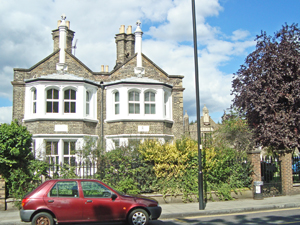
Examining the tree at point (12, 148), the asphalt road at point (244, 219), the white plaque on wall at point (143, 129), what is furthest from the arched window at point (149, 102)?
the asphalt road at point (244, 219)

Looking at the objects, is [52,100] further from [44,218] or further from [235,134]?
[44,218]

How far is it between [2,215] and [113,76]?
11802mm

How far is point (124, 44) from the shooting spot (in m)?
23.9

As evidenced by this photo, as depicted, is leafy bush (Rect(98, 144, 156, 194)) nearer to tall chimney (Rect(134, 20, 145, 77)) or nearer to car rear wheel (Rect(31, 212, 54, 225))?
car rear wheel (Rect(31, 212, 54, 225))

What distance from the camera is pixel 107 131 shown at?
19.9 meters

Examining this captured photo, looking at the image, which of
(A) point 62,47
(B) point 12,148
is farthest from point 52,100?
(B) point 12,148

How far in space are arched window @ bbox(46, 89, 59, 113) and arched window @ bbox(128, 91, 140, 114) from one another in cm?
458

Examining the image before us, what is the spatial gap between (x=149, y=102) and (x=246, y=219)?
11.6 metres

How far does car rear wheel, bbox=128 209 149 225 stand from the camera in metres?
8.55

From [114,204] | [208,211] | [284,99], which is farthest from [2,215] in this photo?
[284,99]

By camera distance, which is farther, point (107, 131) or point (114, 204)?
point (107, 131)

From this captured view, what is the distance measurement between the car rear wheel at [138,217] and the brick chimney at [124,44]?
16031 millimetres

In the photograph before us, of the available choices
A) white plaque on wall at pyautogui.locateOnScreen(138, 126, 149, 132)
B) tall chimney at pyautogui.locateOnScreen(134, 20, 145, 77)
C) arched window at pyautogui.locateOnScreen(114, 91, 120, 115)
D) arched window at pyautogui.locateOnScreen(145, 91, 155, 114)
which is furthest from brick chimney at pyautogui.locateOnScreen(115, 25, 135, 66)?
white plaque on wall at pyautogui.locateOnScreen(138, 126, 149, 132)

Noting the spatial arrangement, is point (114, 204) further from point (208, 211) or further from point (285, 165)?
point (285, 165)
